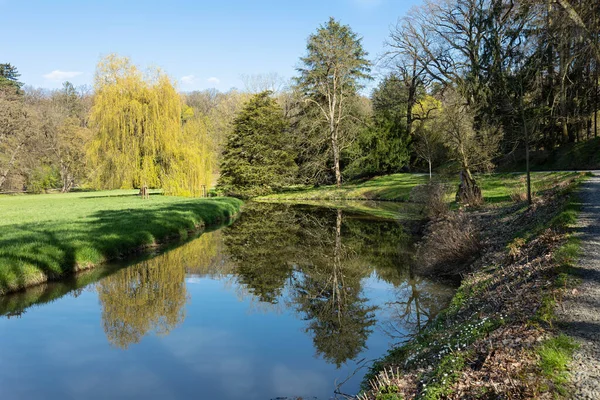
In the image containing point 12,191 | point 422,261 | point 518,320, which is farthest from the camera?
point 12,191

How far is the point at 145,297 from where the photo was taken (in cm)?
1057

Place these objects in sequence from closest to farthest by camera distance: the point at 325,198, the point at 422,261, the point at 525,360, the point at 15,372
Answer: the point at 525,360 → the point at 15,372 → the point at 422,261 → the point at 325,198

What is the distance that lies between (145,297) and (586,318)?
29.7 feet

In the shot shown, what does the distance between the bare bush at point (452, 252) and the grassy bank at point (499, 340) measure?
118 centimetres

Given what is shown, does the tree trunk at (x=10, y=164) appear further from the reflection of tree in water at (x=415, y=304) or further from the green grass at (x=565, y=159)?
the reflection of tree in water at (x=415, y=304)

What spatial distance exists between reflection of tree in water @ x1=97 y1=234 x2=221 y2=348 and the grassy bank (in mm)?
4813

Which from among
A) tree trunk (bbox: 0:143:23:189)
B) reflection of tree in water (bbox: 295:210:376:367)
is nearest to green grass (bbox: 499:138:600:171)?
reflection of tree in water (bbox: 295:210:376:367)

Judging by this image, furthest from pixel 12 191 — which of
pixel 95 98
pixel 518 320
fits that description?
pixel 518 320

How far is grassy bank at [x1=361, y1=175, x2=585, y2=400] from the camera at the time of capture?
4023 mm

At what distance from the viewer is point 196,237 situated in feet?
63.7

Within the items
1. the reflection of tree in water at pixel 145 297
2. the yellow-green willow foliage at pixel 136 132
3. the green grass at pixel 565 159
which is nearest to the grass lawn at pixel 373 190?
the green grass at pixel 565 159

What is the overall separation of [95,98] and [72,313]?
76.0ft

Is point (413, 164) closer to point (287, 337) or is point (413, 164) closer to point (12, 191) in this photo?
point (287, 337)

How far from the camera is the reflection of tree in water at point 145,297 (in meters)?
8.65
